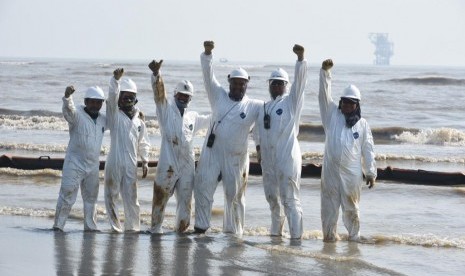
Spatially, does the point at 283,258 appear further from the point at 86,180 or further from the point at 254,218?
the point at 254,218

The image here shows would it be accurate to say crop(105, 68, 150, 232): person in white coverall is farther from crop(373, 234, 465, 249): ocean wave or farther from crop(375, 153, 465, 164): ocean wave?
crop(375, 153, 465, 164): ocean wave

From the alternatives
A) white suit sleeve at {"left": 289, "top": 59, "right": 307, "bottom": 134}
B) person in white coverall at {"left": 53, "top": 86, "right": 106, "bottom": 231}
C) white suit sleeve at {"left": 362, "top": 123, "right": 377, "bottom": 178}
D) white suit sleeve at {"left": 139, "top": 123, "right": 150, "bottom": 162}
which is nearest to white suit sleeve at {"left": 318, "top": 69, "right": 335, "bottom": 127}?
white suit sleeve at {"left": 289, "top": 59, "right": 307, "bottom": 134}

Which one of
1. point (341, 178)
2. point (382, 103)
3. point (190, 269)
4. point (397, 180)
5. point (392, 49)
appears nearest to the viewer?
point (190, 269)

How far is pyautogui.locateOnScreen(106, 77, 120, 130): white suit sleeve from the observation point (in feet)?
41.3

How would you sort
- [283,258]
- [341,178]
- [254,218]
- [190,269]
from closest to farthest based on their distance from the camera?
[190,269], [283,258], [341,178], [254,218]

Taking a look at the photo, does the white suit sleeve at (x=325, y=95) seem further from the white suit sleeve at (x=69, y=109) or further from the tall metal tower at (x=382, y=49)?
the tall metal tower at (x=382, y=49)

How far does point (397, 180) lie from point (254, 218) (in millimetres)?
4527

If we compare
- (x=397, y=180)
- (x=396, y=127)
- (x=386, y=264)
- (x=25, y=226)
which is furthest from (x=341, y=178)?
(x=396, y=127)

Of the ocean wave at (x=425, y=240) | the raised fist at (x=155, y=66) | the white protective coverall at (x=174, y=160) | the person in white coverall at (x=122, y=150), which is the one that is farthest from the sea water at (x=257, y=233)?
the raised fist at (x=155, y=66)

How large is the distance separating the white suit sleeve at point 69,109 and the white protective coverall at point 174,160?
955 mm

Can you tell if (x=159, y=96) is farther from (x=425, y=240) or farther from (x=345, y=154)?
(x=425, y=240)

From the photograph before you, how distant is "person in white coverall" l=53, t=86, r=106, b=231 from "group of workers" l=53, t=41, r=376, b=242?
1 cm

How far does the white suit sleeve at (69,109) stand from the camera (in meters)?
12.5

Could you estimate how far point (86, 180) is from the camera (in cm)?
1281
